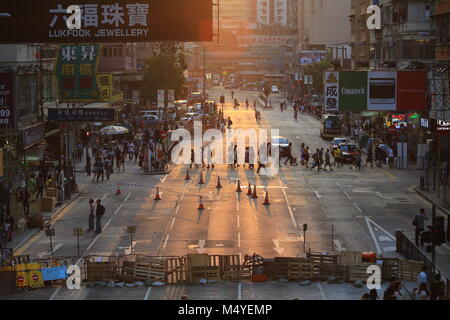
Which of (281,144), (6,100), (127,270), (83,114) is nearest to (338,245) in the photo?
(127,270)

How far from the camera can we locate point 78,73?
166 ft

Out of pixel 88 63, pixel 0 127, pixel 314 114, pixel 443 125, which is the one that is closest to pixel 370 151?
pixel 443 125

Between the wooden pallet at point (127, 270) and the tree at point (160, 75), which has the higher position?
the tree at point (160, 75)

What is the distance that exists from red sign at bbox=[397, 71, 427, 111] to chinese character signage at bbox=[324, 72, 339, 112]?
3616 mm

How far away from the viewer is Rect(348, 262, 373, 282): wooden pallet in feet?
98.9

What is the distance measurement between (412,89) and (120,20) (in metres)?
20.7

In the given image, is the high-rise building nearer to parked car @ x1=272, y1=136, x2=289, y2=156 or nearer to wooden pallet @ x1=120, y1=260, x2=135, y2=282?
parked car @ x1=272, y1=136, x2=289, y2=156

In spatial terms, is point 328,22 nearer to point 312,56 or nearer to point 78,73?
point 312,56

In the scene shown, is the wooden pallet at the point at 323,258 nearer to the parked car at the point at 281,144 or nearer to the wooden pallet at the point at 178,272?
the wooden pallet at the point at 178,272

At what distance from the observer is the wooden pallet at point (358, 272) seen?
98.9ft

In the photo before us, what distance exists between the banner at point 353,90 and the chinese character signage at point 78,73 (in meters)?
14.2

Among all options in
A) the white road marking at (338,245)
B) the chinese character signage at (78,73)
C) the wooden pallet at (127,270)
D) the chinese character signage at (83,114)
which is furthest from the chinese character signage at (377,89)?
the wooden pallet at (127,270)

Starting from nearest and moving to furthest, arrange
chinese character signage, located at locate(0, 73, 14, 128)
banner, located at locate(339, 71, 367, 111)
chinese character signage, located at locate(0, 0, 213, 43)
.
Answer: chinese character signage, located at locate(0, 0, 213, 43), chinese character signage, located at locate(0, 73, 14, 128), banner, located at locate(339, 71, 367, 111)

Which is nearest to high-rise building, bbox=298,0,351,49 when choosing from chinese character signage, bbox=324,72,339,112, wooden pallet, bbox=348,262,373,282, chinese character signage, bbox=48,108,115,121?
chinese character signage, bbox=324,72,339,112
